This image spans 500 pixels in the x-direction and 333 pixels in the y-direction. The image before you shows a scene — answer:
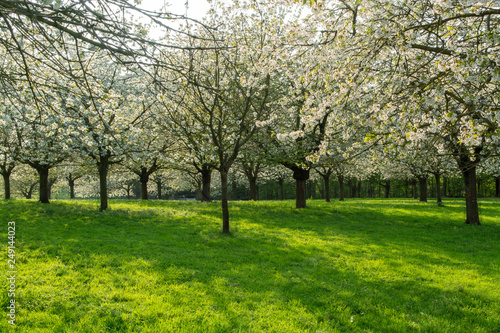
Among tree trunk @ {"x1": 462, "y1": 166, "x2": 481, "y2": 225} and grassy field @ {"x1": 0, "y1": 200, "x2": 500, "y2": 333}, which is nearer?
grassy field @ {"x1": 0, "y1": 200, "x2": 500, "y2": 333}

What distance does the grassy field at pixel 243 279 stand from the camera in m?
5.92

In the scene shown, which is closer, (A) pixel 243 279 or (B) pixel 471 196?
(A) pixel 243 279

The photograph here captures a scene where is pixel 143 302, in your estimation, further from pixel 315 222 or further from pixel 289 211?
pixel 289 211

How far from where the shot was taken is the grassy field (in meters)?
5.92

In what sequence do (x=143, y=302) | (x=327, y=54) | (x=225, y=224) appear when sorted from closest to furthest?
(x=143, y=302), (x=327, y=54), (x=225, y=224)

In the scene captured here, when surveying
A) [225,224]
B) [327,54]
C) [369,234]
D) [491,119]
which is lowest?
[369,234]

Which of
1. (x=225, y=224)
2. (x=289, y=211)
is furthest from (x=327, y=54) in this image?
(x=289, y=211)

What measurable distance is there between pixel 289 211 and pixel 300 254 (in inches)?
427

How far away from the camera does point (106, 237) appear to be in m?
12.2

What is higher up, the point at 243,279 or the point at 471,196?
the point at 471,196

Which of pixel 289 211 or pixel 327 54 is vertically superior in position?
pixel 327 54

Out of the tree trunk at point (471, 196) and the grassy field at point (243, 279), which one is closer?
the grassy field at point (243, 279)

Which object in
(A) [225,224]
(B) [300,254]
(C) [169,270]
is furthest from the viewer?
(A) [225,224]

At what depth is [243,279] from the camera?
8195 mm
